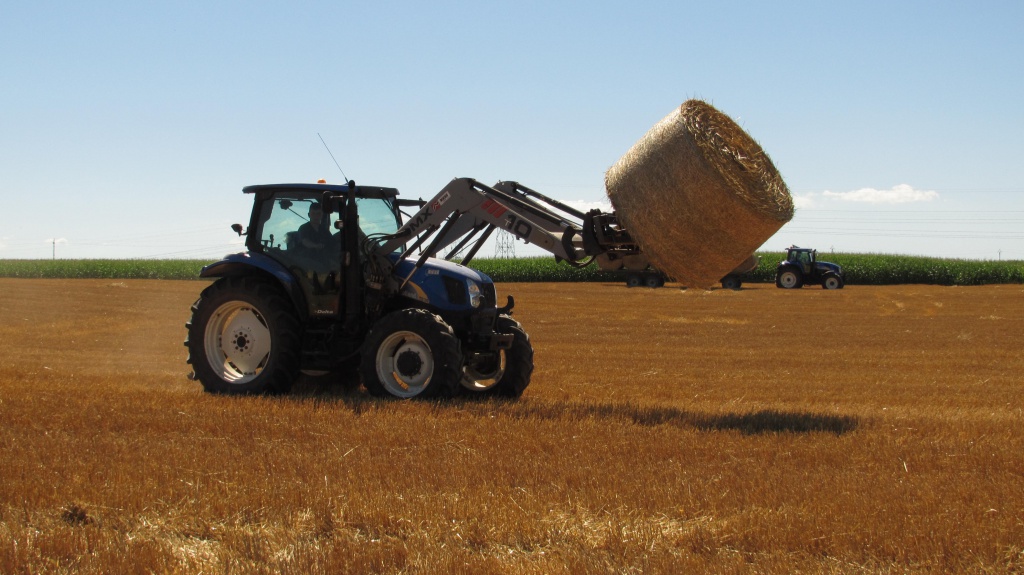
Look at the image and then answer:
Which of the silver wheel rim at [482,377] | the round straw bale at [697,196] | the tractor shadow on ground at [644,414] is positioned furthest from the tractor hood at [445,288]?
the round straw bale at [697,196]

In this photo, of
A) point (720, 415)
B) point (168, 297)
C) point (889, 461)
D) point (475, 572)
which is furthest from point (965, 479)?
point (168, 297)

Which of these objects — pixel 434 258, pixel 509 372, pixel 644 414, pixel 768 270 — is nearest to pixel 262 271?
pixel 434 258

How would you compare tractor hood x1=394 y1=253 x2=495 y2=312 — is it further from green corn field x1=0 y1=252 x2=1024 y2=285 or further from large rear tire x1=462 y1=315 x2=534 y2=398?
green corn field x1=0 y1=252 x2=1024 y2=285

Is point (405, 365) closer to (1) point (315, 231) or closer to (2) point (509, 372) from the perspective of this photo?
(2) point (509, 372)

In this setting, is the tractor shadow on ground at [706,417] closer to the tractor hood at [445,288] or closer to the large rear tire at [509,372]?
the large rear tire at [509,372]

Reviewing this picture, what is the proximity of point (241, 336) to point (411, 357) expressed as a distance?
191cm

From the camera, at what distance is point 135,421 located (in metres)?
7.82

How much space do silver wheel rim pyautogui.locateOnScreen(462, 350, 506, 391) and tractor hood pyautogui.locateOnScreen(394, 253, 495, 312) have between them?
666mm

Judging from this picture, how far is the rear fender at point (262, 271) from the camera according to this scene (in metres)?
9.64

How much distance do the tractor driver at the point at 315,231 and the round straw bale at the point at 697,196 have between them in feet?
9.37

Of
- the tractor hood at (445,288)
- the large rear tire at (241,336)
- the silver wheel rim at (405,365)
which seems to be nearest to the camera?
the silver wheel rim at (405,365)

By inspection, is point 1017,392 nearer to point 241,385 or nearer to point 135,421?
point 241,385

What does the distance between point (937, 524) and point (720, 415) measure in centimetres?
364

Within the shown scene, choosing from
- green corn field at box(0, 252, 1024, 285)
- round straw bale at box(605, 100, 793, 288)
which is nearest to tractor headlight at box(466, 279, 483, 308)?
round straw bale at box(605, 100, 793, 288)
